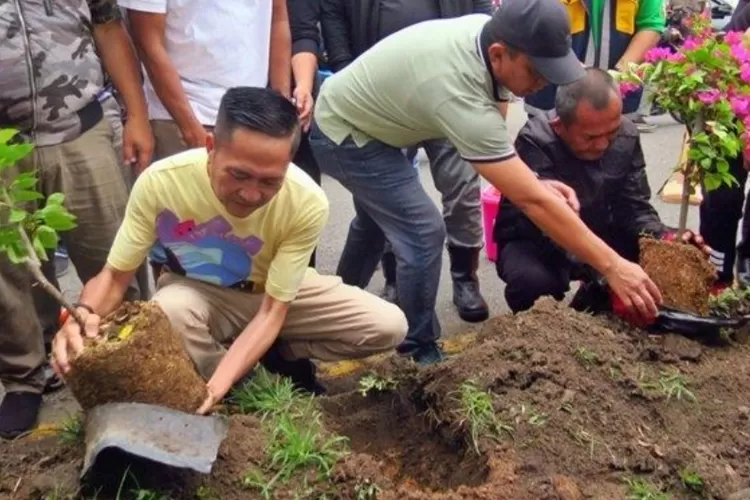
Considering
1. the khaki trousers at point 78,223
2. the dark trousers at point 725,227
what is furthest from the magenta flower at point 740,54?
the khaki trousers at point 78,223

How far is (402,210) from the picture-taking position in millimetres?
3996

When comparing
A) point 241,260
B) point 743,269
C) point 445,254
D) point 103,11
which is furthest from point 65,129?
point 743,269

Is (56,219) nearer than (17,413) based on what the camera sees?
Yes

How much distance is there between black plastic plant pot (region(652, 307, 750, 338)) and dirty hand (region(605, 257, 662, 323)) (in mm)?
133

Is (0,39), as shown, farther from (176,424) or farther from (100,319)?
(176,424)

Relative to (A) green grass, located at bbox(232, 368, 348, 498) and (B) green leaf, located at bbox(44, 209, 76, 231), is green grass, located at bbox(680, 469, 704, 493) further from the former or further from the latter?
(B) green leaf, located at bbox(44, 209, 76, 231)

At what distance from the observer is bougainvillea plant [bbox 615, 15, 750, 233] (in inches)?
145

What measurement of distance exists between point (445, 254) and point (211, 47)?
226 cm

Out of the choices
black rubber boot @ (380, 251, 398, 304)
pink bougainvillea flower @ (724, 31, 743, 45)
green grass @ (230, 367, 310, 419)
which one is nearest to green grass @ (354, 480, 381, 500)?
green grass @ (230, 367, 310, 419)

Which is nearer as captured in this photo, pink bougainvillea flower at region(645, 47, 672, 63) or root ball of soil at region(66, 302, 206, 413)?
Answer: root ball of soil at region(66, 302, 206, 413)

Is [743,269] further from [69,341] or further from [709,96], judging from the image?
[69,341]

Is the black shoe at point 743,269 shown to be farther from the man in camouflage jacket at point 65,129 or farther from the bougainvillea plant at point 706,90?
the man in camouflage jacket at point 65,129

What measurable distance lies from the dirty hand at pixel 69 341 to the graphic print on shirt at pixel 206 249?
23.7 inches

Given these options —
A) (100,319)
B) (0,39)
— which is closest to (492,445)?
(100,319)
